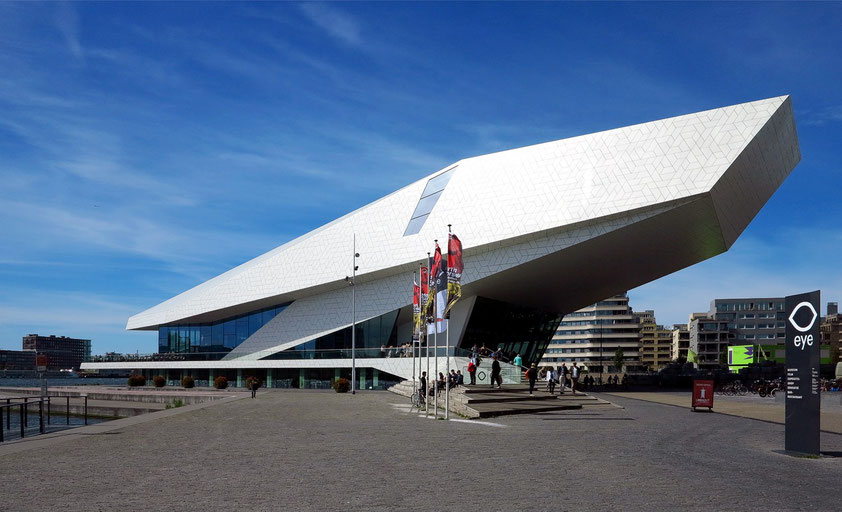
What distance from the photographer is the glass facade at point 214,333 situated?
179ft

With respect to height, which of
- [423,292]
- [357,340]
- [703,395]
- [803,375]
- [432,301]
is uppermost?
[423,292]

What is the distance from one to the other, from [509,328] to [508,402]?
83.2 ft

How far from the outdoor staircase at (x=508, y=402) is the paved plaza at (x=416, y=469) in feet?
14.2

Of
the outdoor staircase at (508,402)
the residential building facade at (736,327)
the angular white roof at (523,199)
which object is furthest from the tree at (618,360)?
the outdoor staircase at (508,402)

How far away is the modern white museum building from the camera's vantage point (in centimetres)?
3412

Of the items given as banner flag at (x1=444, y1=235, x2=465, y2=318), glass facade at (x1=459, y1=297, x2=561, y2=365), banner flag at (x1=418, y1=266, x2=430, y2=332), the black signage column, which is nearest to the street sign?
banner flag at (x1=418, y1=266, x2=430, y2=332)

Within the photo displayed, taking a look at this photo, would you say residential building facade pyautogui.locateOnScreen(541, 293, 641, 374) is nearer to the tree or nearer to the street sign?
the tree

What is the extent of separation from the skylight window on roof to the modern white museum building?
91 millimetres

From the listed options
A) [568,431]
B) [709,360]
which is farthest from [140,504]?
[709,360]

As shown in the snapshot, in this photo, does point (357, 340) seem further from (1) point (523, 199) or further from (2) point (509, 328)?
(1) point (523, 199)

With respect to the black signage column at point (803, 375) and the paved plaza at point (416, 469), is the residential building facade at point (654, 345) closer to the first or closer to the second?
the paved plaza at point (416, 469)

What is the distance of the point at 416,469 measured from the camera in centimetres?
1130

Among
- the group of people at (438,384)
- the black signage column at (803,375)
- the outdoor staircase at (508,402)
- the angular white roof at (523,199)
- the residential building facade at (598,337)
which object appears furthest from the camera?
the residential building facade at (598,337)

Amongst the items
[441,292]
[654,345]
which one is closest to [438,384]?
[441,292]
